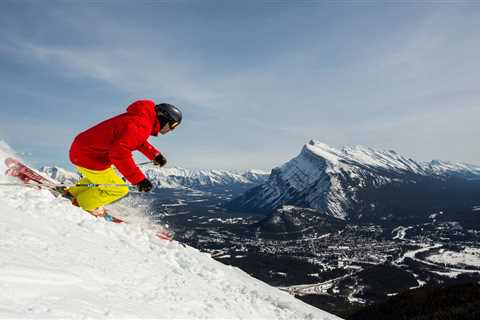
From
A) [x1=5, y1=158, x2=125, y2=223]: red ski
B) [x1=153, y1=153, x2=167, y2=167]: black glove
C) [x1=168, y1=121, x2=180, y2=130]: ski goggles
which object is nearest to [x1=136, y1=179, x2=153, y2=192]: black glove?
[x1=168, y1=121, x2=180, y2=130]: ski goggles

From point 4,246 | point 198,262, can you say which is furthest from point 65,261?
point 198,262

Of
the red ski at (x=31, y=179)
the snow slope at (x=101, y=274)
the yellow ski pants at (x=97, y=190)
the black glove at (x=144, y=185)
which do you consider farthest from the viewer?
the red ski at (x=31, y=179)

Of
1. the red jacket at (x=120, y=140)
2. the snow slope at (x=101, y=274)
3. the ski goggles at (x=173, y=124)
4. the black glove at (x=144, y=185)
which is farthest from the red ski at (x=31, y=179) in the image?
the ski goggles at (x=173, y=124)

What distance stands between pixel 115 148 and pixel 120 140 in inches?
11.5

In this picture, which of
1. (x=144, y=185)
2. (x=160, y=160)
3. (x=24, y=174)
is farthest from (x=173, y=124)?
(x=24, y=174)

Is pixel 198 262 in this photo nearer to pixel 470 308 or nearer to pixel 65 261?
pixel 65 261

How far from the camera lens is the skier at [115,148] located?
10.8 m

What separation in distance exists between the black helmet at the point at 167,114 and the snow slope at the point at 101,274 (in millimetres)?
4583

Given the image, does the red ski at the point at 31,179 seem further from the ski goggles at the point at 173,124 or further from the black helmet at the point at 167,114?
the black helmet at the point at 167,114

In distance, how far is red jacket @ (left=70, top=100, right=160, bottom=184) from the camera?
10.7 meters

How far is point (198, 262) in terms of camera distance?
44.5 ft

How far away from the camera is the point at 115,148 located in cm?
1073

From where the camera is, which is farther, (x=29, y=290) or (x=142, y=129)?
(x=142, y=129)

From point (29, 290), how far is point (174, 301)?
3616 mm
